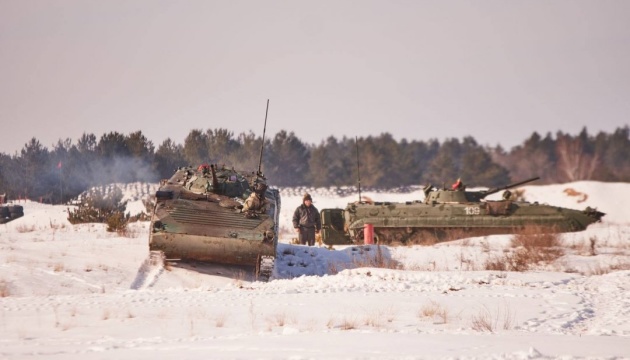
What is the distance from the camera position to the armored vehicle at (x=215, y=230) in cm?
1152

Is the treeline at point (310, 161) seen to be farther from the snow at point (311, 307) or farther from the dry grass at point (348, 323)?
the dry grass at point (348, 323)

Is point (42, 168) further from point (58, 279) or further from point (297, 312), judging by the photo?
point (297, 312)

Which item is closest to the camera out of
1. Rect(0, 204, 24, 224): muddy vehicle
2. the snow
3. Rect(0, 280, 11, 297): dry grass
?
the snow

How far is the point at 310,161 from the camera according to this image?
5575 centimetres

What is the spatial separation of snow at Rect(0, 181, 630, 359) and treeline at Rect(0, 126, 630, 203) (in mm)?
6740

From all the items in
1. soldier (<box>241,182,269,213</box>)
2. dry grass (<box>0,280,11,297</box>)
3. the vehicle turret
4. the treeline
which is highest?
the treeline

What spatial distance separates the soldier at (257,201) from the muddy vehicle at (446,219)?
23.3 feet

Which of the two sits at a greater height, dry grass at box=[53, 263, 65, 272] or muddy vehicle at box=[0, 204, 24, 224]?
muddy vehicle at box=[0, 204, 24, 224]

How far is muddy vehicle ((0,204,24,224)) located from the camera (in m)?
27.4

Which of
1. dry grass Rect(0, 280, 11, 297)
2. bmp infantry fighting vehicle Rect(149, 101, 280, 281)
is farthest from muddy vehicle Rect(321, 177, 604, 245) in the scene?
dry grass Rect(0, 280, 11, 297)

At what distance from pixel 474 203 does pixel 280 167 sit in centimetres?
3453

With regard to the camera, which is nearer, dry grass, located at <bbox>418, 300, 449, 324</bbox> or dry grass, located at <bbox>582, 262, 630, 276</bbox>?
dry grass, located at <bbox>418, 300, 449, 324</bbox>

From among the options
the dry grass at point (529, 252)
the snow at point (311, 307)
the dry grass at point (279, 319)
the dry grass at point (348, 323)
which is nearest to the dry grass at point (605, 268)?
the snow at point (311, 307)

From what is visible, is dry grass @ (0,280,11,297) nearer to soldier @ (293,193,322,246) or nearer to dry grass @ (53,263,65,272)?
dry grass @ (53,263,65,272)
